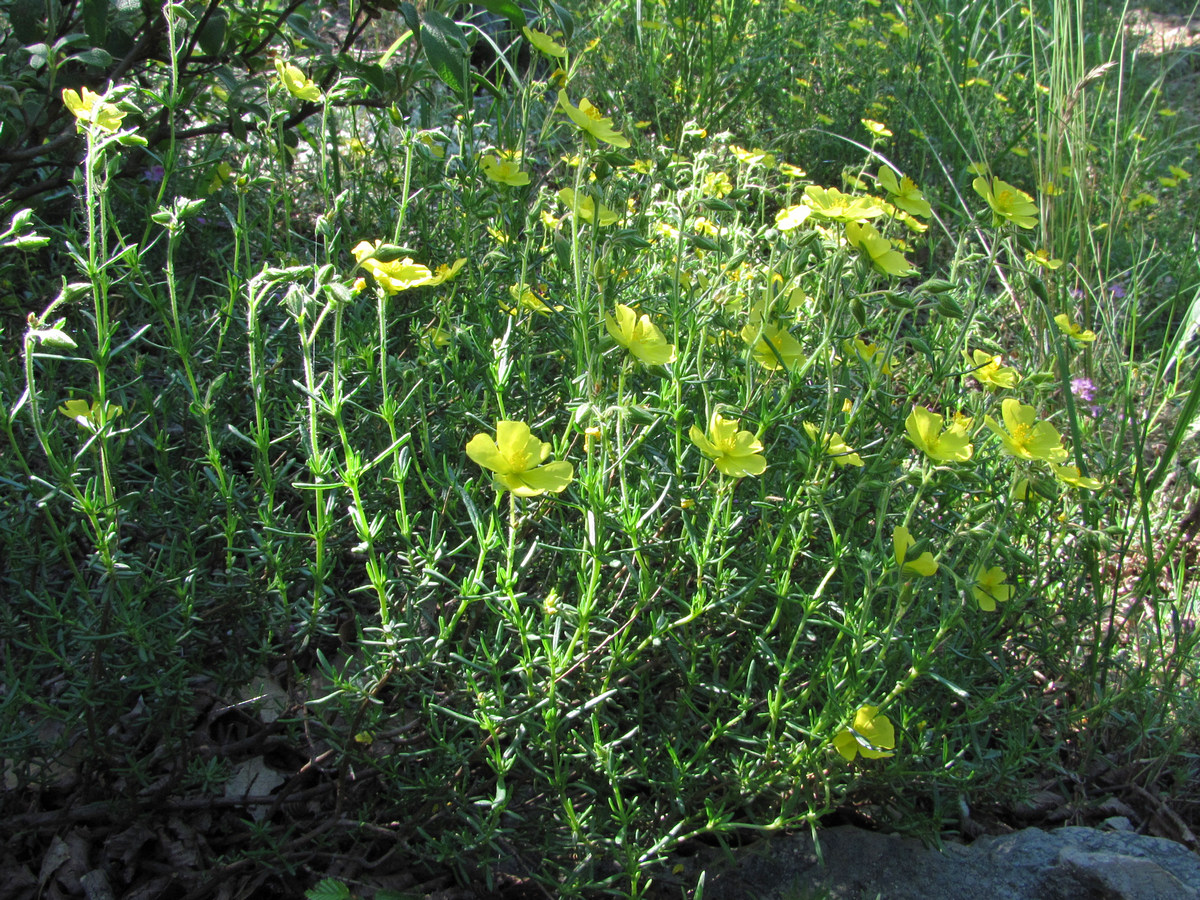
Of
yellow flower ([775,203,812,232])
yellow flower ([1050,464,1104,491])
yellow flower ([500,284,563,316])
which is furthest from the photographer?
yellow flower ([500,284,563,316])

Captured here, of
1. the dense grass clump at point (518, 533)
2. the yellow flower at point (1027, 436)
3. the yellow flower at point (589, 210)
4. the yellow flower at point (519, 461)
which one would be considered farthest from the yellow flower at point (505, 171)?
the yellow flower at point (1027, 436)

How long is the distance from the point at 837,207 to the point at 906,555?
627 mm

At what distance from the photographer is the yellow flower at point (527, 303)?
198 centimetres

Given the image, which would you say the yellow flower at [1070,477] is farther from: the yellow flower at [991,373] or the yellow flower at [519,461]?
the yellow flower at [519,461]

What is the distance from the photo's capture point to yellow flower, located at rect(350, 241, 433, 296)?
1545 mm

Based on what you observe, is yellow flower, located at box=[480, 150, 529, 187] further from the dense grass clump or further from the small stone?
the small stone

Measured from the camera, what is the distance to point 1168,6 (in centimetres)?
896

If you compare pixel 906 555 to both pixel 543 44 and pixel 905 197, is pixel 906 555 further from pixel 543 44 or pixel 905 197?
pixel 543 44

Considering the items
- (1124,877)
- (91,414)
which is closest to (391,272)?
(91,414)

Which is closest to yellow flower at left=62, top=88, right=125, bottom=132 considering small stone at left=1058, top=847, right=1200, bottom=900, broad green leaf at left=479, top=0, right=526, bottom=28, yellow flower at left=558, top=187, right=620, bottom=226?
yellow flower at left=558, top=187, right=620, bottom=226

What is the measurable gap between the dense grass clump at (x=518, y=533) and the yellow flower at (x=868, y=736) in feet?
0.03

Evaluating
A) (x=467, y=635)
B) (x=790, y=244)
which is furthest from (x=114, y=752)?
(x=790, y=244)

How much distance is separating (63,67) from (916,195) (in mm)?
2149

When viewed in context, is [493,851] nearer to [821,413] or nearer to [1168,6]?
[821,413]
